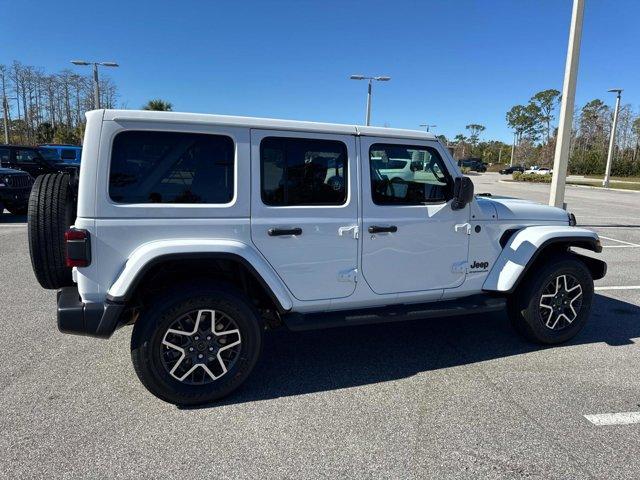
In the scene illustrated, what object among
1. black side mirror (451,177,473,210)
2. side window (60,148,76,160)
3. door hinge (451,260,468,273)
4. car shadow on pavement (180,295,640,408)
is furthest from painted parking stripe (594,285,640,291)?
side window (60,148,76,160)

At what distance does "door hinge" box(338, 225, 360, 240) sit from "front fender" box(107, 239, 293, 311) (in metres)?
0.60

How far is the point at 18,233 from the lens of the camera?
32.0 feet

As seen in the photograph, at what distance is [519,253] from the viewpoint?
4.00 metres

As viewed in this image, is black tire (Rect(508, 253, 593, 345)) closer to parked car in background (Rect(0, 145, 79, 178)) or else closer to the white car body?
the white car body

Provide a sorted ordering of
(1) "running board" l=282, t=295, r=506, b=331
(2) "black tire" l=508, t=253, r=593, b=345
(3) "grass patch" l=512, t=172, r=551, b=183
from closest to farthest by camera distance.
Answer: (1) "running board" l=282, t=295, r=506, b=331
(2) "black tire" l=508, t=253, r=593, b=345
(3) "grass patch" l=512, t=172, r=551, b=183

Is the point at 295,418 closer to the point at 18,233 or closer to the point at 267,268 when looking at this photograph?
the point at 267,268

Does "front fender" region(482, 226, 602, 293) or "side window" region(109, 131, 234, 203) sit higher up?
"side window" region(109, 131, 234, 203)

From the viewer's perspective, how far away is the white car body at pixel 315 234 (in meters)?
2.89

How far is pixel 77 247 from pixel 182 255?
0.62 meters

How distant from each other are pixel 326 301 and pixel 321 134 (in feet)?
4.11

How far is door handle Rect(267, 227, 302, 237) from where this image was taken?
3197mm

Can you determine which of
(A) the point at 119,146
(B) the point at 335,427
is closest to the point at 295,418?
(B) the point at 335,427

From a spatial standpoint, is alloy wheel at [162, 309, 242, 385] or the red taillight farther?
alloy wheel at [162, 309, 242, 385]

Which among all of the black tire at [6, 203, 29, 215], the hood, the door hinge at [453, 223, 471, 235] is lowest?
the black tire at [6, 203, 29, 215]
